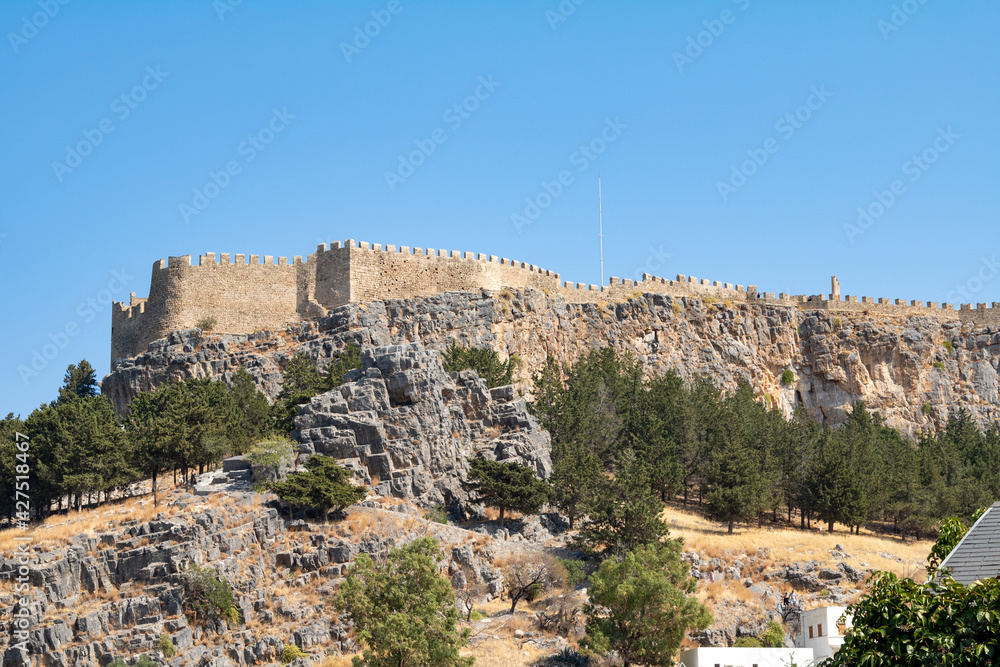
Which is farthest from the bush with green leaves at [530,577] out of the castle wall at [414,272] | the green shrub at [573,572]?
the castle wall at [414,272]

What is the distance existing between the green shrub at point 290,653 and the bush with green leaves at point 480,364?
22477 millimetres

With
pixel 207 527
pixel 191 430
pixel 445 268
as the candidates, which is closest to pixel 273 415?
pixel 191 430

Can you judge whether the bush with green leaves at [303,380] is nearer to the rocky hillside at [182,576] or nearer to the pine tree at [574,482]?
the rocky hillside at [182,576]

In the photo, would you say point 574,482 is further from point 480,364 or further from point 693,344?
point 693,344

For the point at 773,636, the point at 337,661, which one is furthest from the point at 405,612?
the point at 773,636

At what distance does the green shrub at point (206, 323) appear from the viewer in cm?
6438

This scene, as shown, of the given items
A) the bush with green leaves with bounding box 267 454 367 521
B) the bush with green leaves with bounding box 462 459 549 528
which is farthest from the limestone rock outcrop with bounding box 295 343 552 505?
the bush with green leaves with bounding box 267 454 367 521

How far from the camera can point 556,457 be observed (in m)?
50.5

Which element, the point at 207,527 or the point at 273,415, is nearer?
the point at 207,527

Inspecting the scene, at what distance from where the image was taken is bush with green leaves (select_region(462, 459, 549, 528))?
148 ft

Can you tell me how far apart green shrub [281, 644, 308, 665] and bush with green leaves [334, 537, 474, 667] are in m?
2.06

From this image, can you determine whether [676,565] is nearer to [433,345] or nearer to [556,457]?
[556,457]

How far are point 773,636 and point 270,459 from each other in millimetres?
19401

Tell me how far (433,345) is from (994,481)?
3110cm
